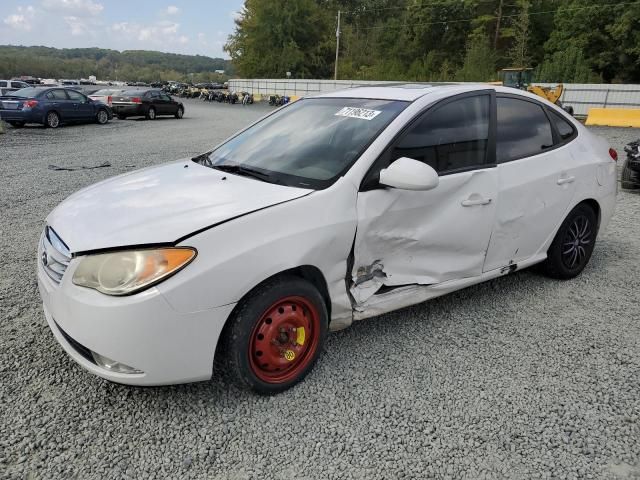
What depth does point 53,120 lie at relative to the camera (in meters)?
16.6

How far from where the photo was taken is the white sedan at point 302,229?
2.21 meters

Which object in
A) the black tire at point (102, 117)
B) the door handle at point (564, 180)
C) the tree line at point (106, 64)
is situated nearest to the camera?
the door handle at point (564, 180)

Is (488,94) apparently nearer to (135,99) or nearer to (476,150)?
(476,150)

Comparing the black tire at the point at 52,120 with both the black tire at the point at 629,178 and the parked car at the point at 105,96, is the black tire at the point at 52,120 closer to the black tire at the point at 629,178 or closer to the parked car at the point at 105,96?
the parked car at the point at 105,96

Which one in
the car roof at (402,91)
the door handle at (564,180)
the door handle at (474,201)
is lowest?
the door handle at (474,201)

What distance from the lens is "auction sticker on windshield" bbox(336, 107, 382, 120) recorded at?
3.09 m

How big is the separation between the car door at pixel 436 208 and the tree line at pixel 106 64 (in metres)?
83.7

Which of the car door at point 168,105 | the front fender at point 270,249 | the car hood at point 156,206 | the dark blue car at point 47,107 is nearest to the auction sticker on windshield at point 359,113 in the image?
the front fender at point 270,249

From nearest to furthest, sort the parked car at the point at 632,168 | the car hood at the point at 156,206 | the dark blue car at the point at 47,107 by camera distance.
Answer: the car hood at the point at 156,206 < the parked car at the point at 632,168 < the dark blue car at the point at 47,107

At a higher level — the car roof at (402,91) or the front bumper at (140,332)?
the car roof at (402,91)

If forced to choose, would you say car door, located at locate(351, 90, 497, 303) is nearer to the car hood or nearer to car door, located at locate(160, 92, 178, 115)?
the car hood

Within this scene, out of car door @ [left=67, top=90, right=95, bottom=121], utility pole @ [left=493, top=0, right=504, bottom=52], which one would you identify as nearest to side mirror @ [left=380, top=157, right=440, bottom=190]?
car door @ [left=67, top=90, right=95, bottom=121]

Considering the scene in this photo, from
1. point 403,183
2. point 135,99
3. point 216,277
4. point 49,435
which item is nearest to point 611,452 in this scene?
point 403,183

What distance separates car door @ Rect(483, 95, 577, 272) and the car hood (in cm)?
157
